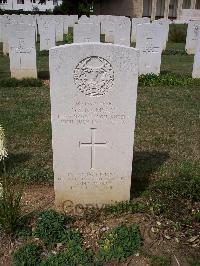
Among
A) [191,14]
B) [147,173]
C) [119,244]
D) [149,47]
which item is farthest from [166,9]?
[119,244]

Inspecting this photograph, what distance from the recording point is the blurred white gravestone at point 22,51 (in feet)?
33.8

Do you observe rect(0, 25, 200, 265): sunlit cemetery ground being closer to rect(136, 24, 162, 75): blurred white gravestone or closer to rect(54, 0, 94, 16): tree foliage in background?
rect(136, 24, 162, 75): blurred white gravestone

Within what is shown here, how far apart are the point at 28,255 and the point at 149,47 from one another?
30.3 ft

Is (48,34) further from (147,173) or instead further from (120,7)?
(120,7)

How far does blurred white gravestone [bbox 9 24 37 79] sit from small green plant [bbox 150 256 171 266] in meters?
8.25

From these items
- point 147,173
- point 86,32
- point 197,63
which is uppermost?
point 86,32

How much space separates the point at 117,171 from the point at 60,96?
1.14 meters

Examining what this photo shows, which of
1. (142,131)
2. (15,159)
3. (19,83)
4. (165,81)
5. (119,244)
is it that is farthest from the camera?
(165,81)

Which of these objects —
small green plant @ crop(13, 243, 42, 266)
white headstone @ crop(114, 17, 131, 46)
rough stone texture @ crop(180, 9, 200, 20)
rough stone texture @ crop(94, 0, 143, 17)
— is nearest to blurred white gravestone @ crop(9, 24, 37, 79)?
white headstone @ crop(114, 17, 131, 46)

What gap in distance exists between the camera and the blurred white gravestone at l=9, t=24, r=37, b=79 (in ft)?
33.8

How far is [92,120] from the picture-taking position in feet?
13.0

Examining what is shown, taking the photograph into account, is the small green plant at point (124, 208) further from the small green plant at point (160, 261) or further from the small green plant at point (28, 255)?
the small green plant at point (28, 255)

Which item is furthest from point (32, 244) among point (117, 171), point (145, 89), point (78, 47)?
point (145, 89)

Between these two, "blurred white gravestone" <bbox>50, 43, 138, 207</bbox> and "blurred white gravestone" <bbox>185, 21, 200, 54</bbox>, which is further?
"blurred white gravestone" <bbox>185, 21, 200, 54</bbox>
